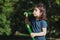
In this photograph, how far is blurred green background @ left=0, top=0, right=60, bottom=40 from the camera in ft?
35.5

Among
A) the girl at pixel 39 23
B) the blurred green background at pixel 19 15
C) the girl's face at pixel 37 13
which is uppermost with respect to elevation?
the girl's face at pixel 37 13

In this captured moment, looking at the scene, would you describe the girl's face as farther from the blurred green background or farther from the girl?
the blurred green background

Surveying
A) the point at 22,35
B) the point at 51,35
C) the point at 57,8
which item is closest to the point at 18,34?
the point at 22,35

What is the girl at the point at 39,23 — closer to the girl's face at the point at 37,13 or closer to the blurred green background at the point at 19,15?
the girl's face at the point at 37,13

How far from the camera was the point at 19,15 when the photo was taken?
1221 cm

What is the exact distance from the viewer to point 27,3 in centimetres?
1205

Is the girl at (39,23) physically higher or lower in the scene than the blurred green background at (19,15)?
higher

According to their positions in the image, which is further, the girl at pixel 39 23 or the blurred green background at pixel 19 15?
the blurred green background at pixel 19 15

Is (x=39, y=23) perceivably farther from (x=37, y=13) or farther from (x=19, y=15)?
(x=19, y=15)

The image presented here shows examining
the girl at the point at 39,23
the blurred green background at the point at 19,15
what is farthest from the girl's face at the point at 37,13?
the blurred green background at the point at 19,15

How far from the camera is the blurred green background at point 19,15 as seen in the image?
35.5ft

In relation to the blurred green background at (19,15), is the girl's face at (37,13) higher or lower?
higher

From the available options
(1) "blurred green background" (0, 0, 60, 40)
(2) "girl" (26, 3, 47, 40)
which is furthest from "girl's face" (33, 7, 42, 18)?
(1) "blurred green background" (0, 0, 60, 40)

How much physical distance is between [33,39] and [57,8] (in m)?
6.82
